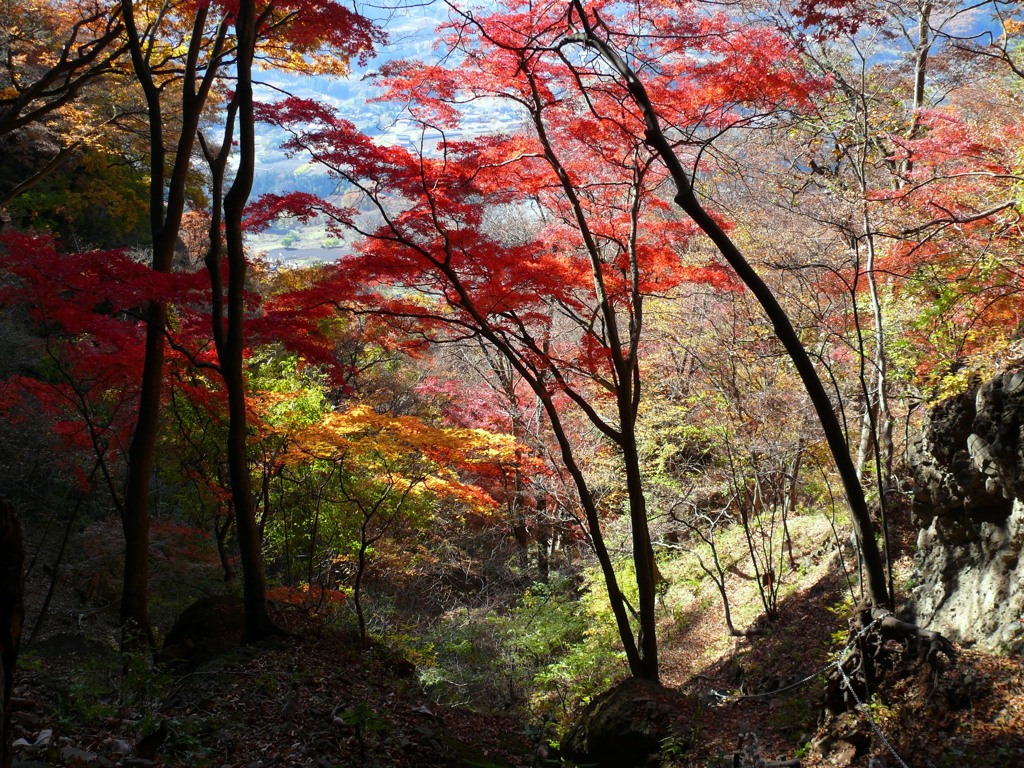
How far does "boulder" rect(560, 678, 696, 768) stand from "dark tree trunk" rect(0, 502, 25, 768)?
438 centimetres

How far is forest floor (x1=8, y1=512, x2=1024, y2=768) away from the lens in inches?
143

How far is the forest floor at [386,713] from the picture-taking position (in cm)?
362

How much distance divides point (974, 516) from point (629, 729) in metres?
3.21

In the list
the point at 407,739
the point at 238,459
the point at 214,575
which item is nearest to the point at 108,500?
the point at 214,575

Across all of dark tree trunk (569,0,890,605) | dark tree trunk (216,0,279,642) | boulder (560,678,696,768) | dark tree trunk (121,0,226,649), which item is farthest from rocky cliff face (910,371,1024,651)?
dark tree trunk (121,0,226,649)

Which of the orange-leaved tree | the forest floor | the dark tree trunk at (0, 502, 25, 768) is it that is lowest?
the forest floor

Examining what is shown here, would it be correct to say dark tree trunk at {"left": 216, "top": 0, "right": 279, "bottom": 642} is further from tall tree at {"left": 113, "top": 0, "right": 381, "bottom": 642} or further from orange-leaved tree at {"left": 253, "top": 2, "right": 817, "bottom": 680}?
orange-leaved tree at {"left": 253, "top": 2, "right": 817, "bottom": 680}

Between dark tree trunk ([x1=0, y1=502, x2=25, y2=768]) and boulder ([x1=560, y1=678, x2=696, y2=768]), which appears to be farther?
boulder ([x1=560, y1=678, x2=696, y2=768])

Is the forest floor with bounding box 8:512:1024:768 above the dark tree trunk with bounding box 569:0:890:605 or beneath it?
beneath

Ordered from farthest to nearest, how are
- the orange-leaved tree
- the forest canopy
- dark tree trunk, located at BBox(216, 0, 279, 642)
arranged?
the orange-leaved tree, the forest canopy, dark tree trunk, located at BBox(216, 0, 279, 642)

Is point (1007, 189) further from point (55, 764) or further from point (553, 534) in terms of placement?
point (553, 534)

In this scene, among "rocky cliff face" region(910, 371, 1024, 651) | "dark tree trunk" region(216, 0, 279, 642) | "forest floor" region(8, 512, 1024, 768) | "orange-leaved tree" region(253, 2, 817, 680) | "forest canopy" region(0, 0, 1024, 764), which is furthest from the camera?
"orange-leaved tree" region(253, 2, 817, 680)

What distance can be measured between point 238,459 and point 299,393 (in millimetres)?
4488

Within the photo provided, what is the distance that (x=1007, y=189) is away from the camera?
7266mm
